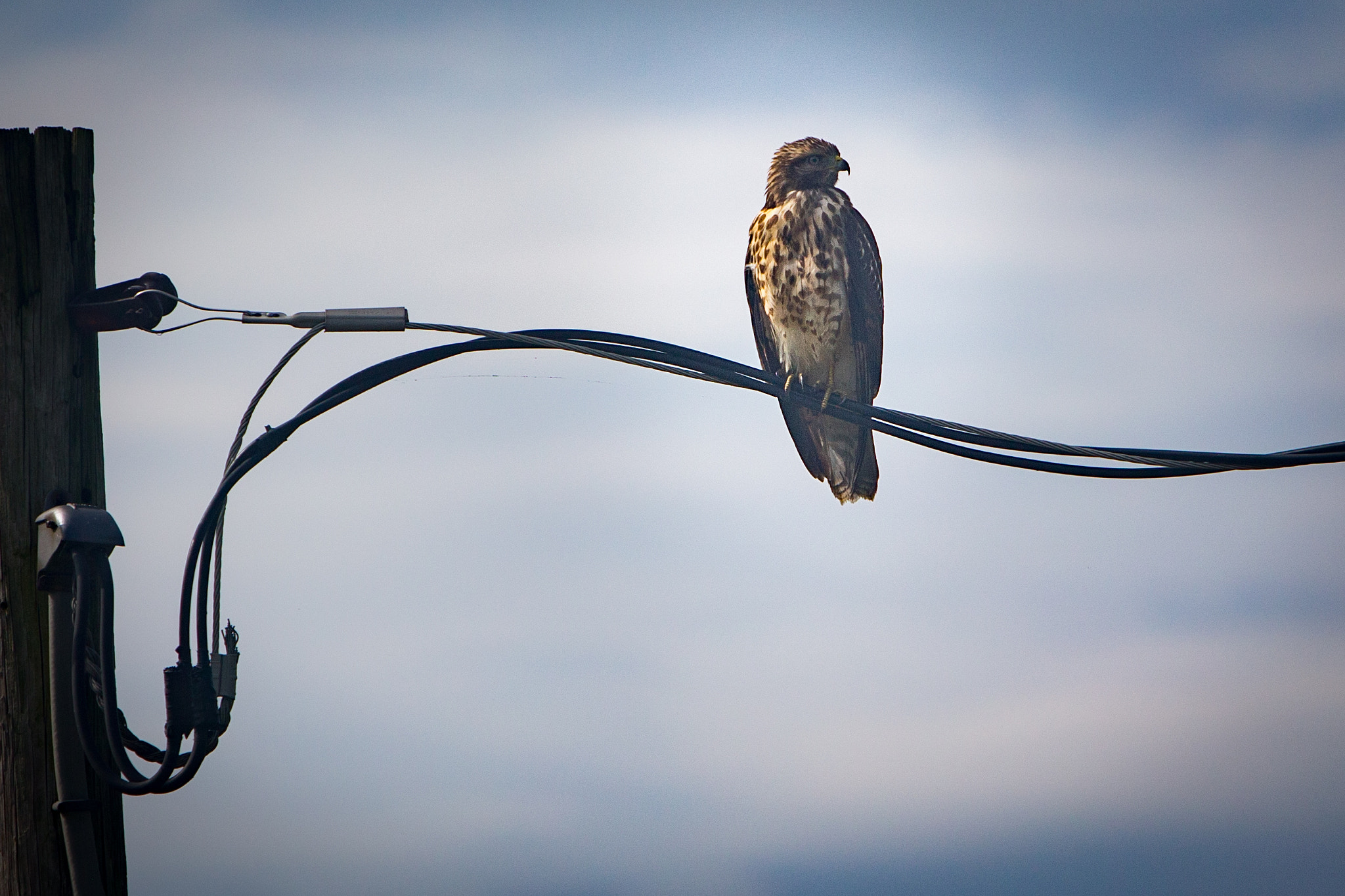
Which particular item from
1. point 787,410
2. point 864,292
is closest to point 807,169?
point 864,292

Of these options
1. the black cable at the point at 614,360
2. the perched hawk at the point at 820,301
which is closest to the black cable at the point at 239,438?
the black cable at the point at 614,360

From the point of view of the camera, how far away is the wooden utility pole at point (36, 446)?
130 inches

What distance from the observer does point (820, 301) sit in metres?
6.45

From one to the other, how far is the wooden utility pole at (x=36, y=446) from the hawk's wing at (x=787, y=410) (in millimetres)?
4185

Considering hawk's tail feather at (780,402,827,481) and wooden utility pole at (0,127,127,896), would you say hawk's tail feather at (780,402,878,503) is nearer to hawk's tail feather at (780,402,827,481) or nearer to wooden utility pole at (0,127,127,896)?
hawk's tail feather at (780,402,827,481)

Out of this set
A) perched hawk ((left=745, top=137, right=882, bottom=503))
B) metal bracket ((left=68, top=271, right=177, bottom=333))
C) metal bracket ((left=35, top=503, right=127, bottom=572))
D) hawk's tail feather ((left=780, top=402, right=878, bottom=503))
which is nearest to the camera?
metal bracket ((left=35, top=503, right=127, bottom=572))

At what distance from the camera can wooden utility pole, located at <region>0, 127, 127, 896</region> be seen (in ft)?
10.8

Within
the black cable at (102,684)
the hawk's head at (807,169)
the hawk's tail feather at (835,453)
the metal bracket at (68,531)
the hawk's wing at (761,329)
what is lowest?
the black cable at (102,684)

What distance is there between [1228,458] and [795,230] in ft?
11.2

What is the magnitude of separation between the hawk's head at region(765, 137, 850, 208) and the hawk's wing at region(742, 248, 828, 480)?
44cm

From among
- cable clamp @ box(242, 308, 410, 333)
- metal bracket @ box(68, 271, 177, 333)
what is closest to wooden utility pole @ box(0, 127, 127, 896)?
metal bracket @ box(68, 271, 177, 333)

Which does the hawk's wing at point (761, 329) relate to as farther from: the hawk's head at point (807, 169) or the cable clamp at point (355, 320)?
the cable clamp at point (355, 320)

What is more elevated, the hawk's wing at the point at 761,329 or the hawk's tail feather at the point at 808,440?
the hawk's wing at the point at 761,329

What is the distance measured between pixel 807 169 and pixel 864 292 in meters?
0.94
